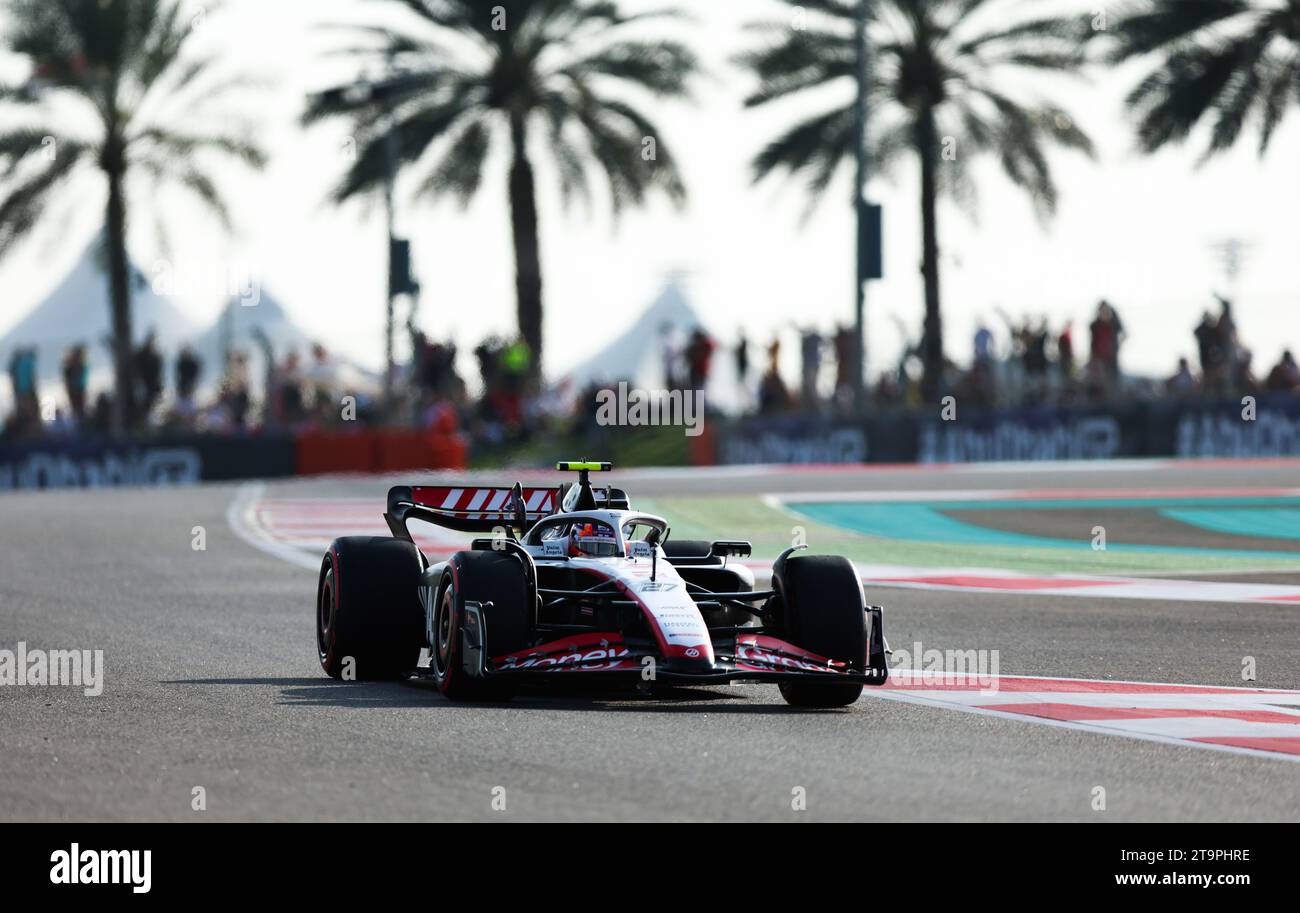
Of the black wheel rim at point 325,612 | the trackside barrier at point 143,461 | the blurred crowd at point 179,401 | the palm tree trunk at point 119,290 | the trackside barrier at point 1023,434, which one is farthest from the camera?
the palm tree trunk at point 119,290

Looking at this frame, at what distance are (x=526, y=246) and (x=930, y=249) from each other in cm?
709

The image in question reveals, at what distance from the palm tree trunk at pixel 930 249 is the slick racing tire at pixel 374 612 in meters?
26.6

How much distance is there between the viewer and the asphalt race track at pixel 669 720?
7.25 metres

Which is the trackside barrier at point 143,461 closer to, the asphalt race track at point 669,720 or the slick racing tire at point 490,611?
the asphalt race track at point 669,720

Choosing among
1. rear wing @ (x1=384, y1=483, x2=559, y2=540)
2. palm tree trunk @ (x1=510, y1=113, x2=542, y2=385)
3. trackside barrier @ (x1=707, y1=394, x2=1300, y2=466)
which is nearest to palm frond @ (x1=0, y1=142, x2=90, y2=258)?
palm tree trunk @ (x1=510, y1=113, x2=542, y2=385)

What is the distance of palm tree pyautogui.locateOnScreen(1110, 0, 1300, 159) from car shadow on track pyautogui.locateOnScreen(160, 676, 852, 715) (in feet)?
80.0

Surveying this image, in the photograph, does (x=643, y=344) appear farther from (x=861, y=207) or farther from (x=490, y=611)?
(x=490, y=611)

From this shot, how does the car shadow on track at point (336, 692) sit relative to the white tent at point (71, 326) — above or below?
below

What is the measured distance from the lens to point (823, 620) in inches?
401

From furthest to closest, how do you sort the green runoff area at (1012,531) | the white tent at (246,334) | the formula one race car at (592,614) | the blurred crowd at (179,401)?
the white tent at (246,334) < the blurred crowd at (179,401) < the green runoff area at (1012,531) < the formula one race car at (592,614)

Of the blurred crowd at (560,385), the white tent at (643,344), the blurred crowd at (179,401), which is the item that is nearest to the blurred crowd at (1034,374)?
the blurred crowd at (560,385)

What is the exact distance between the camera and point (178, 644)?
42.6 feet

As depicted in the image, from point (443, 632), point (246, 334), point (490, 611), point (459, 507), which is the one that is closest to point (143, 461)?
point (246, 334)
